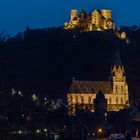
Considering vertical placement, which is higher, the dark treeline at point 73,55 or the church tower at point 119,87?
the dark treeline at point 73,55

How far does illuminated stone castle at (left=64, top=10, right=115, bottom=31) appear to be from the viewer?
174 metres

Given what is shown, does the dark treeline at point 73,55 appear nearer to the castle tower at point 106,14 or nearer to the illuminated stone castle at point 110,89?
the illuminated stone castle at point 110,89

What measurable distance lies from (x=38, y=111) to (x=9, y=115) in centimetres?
1433

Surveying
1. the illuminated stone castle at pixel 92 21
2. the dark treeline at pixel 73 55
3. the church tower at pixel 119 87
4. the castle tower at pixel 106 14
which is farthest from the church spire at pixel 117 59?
the castle tower at pixel 106 14

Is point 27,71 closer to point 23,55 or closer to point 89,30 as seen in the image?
point 23,55

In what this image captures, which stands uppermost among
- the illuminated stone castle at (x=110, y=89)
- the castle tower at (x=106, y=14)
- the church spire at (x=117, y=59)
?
the castle tower at (x=106, y=14)

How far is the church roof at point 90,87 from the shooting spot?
479 ft

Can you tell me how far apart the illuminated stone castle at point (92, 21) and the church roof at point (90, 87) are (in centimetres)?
2596

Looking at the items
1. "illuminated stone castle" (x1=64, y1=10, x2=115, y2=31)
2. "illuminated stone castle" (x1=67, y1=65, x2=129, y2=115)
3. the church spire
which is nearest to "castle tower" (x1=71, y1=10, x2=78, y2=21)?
"illuminated stone castle" (x1=64, y1=10, x2=115, y2=31)

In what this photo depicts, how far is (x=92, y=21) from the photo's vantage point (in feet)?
580

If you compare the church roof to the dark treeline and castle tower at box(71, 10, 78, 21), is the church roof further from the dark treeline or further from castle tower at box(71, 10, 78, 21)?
castle tower at box(71, 10, 78, 21)

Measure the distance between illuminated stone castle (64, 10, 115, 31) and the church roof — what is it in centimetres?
2596

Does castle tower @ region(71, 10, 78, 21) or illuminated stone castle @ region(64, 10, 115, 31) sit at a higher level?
castle tower @ region(71, 10, 78, 21)

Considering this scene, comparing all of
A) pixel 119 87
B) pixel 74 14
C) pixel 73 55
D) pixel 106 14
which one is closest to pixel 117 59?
pixel 73 55
